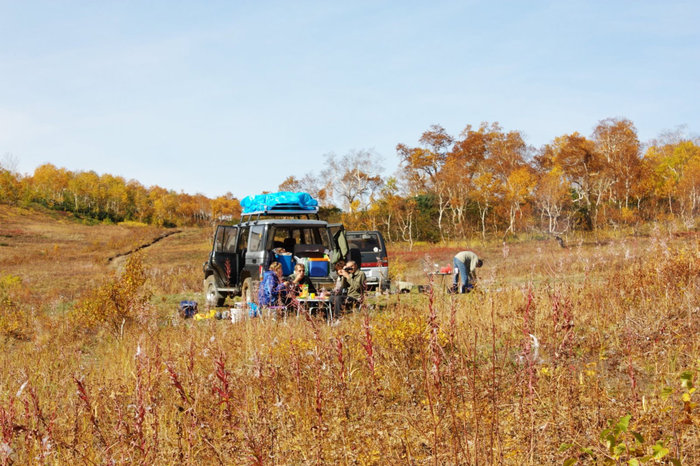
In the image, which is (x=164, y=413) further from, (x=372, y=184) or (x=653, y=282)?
(x=372, y=184)

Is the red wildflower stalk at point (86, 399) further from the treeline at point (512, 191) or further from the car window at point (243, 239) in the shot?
the treeline at point (512, 191)

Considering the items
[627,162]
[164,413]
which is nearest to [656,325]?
[164,413]

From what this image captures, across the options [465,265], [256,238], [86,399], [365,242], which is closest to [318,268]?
[256,238]

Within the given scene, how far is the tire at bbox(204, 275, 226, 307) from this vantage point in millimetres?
10804

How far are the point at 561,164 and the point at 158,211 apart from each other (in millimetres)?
77838

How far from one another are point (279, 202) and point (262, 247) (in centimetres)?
123

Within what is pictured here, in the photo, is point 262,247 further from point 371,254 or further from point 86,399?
point 86,399

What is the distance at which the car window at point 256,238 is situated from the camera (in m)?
9.33

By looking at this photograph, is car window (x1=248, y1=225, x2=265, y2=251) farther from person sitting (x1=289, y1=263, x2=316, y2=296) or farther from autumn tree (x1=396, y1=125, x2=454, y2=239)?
autumn tree (x1=396, y1=125, x2=454, y2=239)

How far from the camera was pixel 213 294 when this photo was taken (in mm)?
10922

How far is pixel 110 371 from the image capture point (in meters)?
5.36

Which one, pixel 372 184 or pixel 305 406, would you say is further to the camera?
pixel 372 184

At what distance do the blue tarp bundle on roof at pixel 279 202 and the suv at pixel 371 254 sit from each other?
262cm

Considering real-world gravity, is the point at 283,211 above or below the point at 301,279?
above
